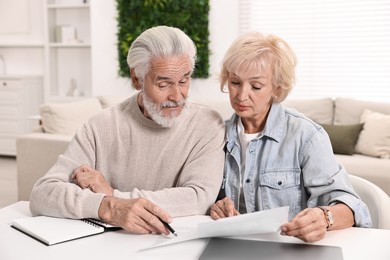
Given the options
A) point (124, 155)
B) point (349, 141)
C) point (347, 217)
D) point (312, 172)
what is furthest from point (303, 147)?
point (349, 141)

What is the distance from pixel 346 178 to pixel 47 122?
117 inches

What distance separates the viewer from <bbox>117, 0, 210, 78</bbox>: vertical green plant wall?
5.37 metres

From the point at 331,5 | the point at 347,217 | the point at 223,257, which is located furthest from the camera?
the point at 331,5

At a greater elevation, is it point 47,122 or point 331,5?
point 331,5

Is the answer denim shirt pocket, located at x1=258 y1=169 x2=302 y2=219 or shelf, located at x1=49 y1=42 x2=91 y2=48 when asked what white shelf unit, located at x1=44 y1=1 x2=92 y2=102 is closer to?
shelf, located at x1=49 y1=42 x2=91 y2=48

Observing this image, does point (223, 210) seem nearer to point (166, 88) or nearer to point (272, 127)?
point (272, 127)

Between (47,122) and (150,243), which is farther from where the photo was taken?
(47,122)

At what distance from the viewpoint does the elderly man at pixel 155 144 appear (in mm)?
1630

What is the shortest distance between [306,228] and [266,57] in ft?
2.01

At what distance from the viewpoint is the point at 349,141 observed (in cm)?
396

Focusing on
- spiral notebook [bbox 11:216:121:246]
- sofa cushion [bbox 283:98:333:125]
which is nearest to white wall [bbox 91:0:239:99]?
sofa cushion [bbox 283:98:333:125]

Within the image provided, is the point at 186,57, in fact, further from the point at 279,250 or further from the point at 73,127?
the point at 73,127

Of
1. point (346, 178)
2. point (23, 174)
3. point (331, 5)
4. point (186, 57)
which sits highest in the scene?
point (331, 5)

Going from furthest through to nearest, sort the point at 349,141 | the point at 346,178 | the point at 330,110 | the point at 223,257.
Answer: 1. the point at 330,110
2. the point at 349,141
3. the point at 346,178
4. the point at 223,257
